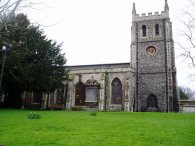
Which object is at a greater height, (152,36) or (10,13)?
(152,36)

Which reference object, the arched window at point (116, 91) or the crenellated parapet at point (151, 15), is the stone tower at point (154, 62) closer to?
the crenellated parapet at point (151, 15)

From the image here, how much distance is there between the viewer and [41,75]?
102 feet

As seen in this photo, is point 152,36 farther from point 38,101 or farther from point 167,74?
point 38,101

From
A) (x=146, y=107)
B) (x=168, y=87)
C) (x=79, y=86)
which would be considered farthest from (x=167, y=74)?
(x=79, y=86)

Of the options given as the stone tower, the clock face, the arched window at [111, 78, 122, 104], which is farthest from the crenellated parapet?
the arched window at [111, 78, 122, 104]

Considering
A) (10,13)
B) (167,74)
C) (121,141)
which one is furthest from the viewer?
(167,74)

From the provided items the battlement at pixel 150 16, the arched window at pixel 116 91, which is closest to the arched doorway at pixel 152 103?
the arched window at pixel 116 91

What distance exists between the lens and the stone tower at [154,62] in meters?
35.9

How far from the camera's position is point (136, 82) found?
124 ft

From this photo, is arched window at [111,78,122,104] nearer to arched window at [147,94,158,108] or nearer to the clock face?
arched window at [147,94,158,108]

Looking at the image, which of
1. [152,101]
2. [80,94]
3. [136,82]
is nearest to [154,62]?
Answer: [136,82]

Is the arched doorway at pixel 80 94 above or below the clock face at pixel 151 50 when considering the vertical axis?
below

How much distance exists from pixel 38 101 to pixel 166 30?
23794 millimetres

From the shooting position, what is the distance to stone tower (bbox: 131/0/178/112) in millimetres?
35875
